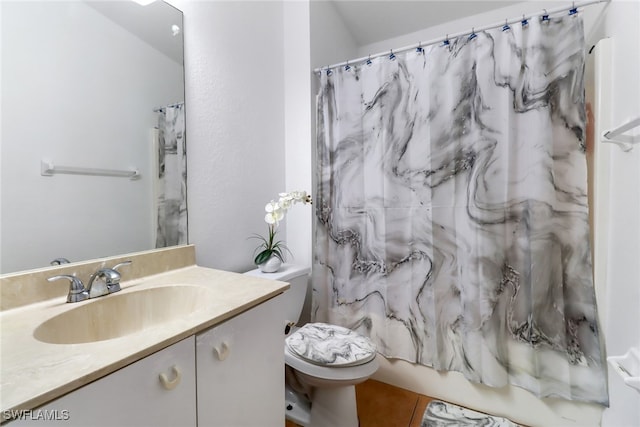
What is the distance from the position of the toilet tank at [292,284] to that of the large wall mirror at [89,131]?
1.62 ft

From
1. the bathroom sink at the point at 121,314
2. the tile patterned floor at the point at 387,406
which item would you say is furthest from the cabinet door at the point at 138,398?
the tile patterned floor at the point at 387,406

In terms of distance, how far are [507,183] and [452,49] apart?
73cm

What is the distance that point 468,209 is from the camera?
1424 mm

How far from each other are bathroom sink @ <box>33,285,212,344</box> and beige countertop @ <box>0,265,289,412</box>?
0.02m

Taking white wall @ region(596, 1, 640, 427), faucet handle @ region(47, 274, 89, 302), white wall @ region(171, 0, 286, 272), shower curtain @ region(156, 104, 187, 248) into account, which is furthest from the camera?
white wall @ region(171, 0, 286, 272)

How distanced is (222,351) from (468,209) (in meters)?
1.27

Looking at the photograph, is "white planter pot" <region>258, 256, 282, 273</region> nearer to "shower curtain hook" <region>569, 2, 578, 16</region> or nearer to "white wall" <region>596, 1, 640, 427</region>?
"white wall" <region>596, 1, 640, 427</region>

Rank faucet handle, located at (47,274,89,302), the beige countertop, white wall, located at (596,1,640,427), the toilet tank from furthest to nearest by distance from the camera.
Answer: the toilet tank → white wall, located at (596,1,640,427) → faucet handle, located at (47,274,89,302) → the beige countertop

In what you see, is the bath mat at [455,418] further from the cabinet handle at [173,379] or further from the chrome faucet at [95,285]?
the chrome faucet at [95,285]

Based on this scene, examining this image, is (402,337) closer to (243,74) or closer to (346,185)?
(346,185)

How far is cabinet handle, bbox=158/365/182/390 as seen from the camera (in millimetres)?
615

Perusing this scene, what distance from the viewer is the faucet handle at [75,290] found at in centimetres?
84

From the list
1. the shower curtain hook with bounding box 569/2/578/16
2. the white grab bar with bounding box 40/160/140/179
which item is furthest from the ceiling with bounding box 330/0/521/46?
the white grab bar with bounding box 40/160/140/179

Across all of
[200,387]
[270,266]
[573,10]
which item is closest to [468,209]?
[573,10]
